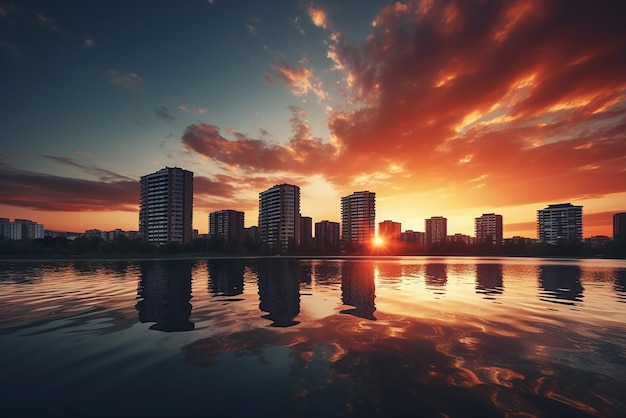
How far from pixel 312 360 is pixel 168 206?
19812 cm

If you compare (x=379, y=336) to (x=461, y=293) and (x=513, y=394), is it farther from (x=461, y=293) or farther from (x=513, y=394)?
(x=461, y=293)

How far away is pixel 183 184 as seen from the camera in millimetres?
193000

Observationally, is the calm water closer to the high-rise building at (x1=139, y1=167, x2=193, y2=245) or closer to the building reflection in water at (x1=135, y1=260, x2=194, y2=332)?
the building reflection in water at (x1=135, y1=260, x2=194, y2=332)

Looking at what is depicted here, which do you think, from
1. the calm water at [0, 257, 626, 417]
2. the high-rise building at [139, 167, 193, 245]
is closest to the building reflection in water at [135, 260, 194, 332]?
the calm water at [0, 257, 626, 417]

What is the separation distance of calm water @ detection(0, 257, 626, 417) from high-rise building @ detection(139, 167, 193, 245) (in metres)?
176

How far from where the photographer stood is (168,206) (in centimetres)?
18775

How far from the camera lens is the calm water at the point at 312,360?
8.70 metres

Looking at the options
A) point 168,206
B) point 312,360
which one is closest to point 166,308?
point 312,360

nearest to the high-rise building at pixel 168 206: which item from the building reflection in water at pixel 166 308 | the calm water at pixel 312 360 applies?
the building reflection in water at pixel 166 308

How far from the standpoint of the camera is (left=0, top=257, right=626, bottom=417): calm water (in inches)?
343

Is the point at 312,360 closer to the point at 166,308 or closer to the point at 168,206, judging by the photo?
the point at 166,308

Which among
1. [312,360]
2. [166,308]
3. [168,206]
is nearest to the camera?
[312,360]

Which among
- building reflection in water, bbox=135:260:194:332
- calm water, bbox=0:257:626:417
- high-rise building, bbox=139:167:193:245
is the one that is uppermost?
high-rise building, bbox=139:167:193:245

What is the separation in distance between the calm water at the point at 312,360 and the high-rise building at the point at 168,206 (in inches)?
6946
